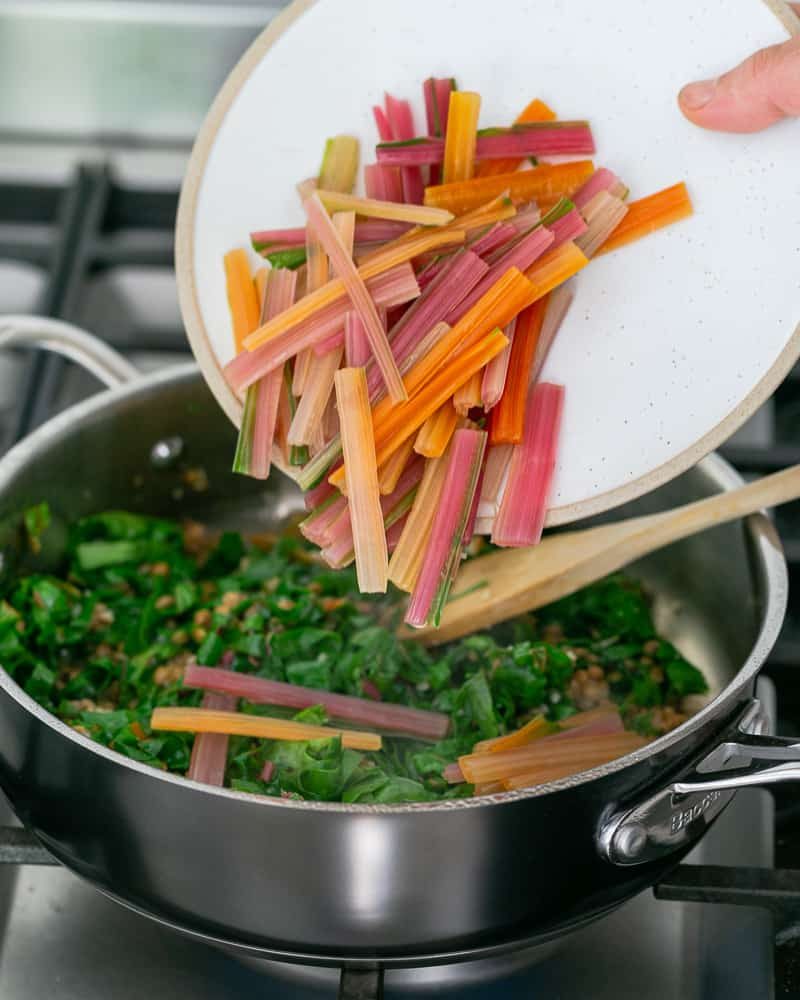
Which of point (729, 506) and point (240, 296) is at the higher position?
point (240, 296)

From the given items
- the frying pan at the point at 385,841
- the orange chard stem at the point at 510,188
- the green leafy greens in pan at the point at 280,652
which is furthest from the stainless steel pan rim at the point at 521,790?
the orange chard stem at the point at 510,188

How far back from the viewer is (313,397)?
3.72 ft

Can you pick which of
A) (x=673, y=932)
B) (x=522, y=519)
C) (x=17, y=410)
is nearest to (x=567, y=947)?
(x=673, y=932)

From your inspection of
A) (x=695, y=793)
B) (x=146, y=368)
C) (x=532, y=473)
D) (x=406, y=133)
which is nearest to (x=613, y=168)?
(x=406, y=133)

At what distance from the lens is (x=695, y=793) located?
998 mm

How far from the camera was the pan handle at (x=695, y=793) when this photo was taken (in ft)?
3.14

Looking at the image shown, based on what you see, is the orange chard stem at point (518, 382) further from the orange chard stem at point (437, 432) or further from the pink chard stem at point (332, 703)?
the pink chard stem at point (332, 703)

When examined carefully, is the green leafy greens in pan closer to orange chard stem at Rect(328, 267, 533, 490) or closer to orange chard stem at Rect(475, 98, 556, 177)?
orange chard stem at Rect(328, 267, 533, 490)

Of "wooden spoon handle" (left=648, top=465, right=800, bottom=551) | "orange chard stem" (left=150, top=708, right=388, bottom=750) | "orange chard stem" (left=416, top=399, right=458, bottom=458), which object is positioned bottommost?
"orange chard stem" (left=150, top=708, right=388, bottom=750)

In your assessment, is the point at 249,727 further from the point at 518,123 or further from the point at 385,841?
the point at 518,123

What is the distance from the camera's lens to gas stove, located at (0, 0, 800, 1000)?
110 cm

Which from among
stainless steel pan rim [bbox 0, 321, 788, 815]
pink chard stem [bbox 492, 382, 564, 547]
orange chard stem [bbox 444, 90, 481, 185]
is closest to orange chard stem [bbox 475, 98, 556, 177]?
orange chard stem [bbox 444, 90, 481, 185]

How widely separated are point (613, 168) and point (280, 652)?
1.92 feet

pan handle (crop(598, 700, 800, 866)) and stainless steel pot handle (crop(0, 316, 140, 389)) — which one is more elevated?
stainless steel pot handle (crop(0, 316, 140, 389))
